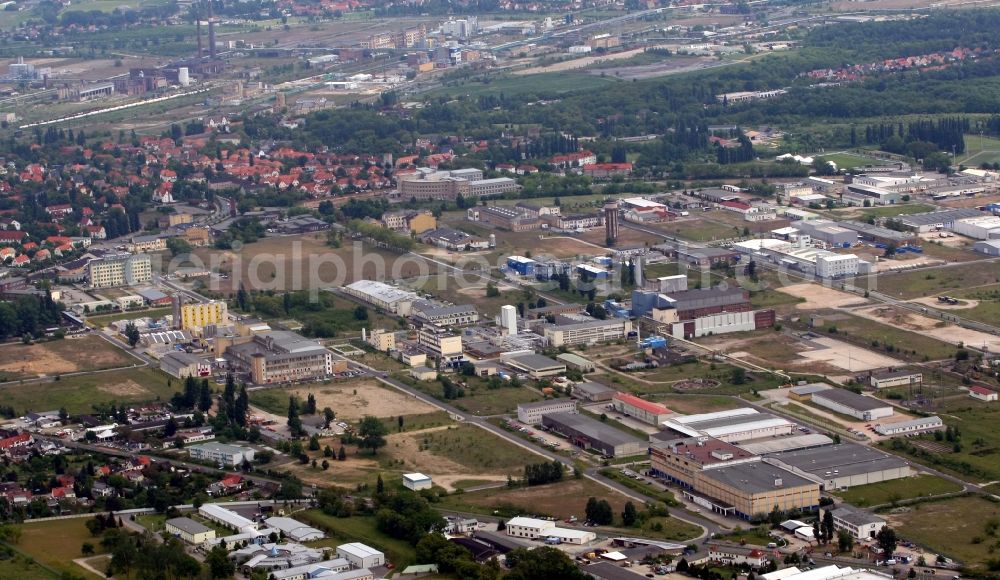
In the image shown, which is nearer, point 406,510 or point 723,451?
point 406,510

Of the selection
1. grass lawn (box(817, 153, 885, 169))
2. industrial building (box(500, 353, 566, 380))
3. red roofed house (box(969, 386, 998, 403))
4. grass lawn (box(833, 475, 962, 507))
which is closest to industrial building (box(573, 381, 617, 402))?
industrial building (box(500, 353, 566, 380))

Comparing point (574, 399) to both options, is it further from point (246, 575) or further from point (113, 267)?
point (113, 267)

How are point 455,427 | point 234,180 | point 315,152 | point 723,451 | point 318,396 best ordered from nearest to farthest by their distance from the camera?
point 723,451
point 455,427
point 318,396
point 234,180
point 315,152

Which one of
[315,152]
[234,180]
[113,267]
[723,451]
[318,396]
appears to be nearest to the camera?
[723,451]

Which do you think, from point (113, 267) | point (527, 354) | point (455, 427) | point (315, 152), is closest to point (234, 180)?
point (315, 152)

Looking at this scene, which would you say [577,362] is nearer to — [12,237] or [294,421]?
[294,421]

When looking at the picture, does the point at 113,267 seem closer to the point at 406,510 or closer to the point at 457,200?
the point at 457,200

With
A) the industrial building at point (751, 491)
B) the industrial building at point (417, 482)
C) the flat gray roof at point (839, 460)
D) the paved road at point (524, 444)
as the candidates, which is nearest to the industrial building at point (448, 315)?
the paved road at point (524, 444)
